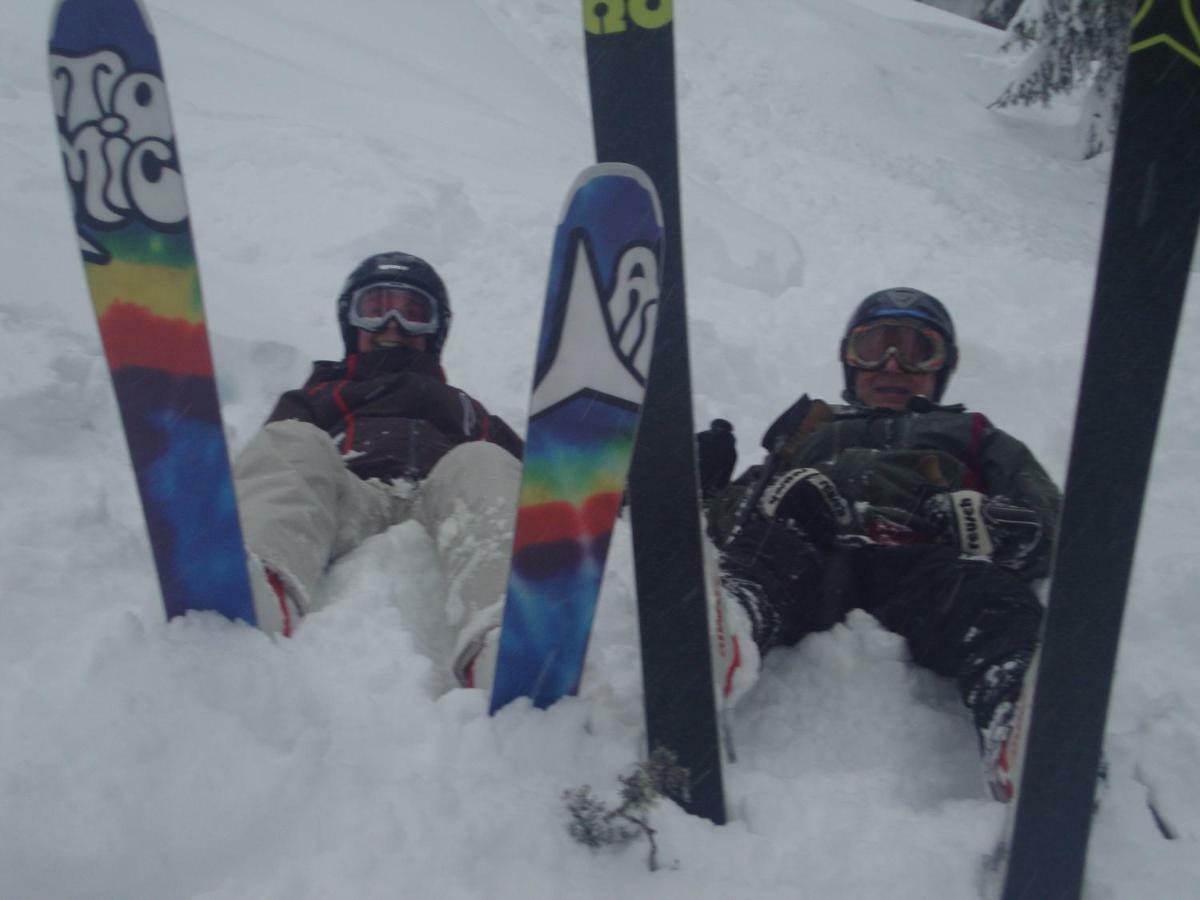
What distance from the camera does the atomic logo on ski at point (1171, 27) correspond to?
5.35 ft

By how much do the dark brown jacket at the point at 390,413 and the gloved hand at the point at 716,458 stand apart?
0.63m

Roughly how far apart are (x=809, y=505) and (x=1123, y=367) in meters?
1.43

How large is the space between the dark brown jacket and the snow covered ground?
480 mm

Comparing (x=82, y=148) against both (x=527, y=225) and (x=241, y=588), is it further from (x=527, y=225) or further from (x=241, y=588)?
(x=527, y=225)

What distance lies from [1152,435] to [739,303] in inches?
208

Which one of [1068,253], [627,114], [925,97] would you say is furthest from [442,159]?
[925,97]

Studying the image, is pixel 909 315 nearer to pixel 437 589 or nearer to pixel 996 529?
pixel 996 529

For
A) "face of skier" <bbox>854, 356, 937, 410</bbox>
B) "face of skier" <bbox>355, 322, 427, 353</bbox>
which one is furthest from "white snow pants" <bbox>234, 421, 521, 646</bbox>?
"face of skier" <bbox>854, 356, 937, 410</bbox>

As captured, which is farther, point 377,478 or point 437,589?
point 377,478

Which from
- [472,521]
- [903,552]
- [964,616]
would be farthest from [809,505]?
[472,521]

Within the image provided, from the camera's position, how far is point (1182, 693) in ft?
8.68

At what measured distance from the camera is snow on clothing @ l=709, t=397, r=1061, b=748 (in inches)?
97.6

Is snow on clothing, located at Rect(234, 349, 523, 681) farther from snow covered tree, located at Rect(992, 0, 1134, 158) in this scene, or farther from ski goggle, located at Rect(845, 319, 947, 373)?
snow covered tree, located at Rect(992, 0, 1134, 158)

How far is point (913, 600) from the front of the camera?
273 cm
